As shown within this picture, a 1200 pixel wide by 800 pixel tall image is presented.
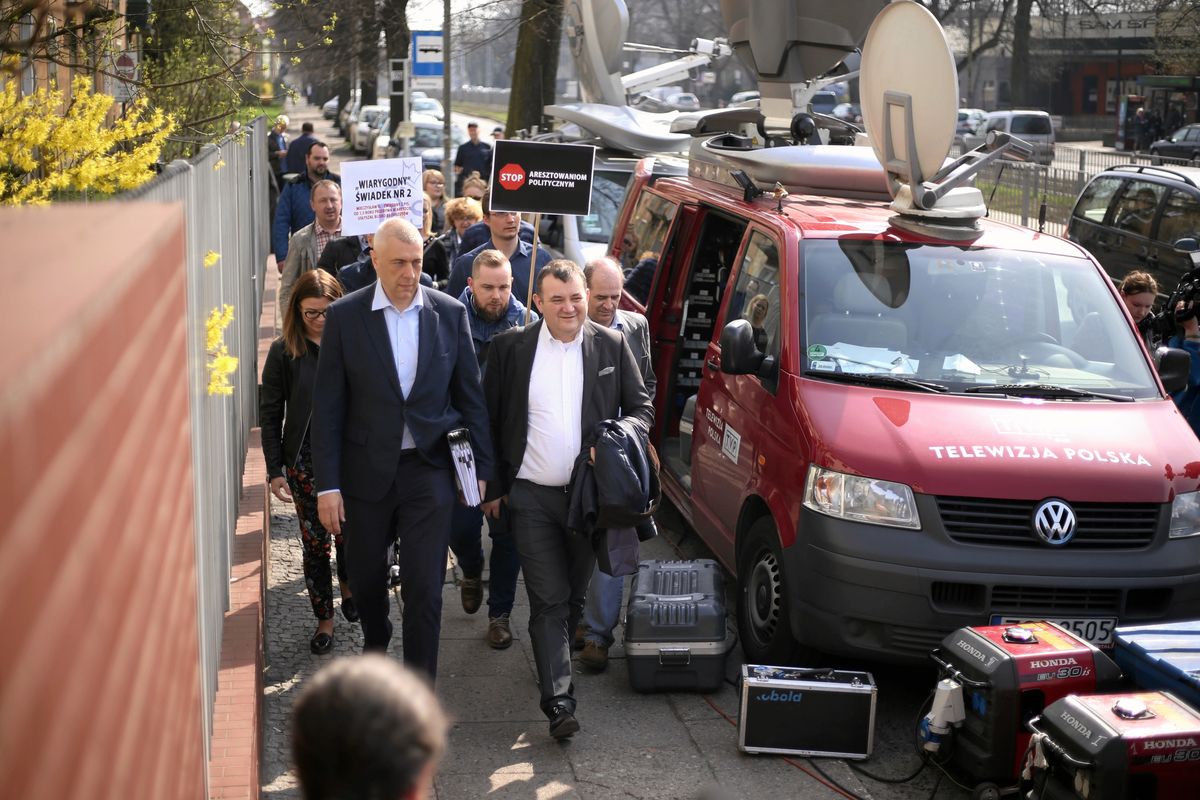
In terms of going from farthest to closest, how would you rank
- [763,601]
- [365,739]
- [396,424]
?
1. [763,601]
2. [396,424]
3. [365,739]

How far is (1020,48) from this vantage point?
58.7m

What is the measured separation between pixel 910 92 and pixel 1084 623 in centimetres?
290

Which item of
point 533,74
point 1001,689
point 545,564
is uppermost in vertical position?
point 533,74

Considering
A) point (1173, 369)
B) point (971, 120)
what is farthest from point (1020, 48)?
point (1173, 369)

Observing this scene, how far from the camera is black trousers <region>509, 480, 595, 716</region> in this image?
6.11m

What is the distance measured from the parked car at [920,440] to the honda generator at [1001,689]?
41cm

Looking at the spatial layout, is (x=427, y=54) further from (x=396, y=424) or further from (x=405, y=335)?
(x=396, y=424)

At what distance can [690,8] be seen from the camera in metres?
84.9

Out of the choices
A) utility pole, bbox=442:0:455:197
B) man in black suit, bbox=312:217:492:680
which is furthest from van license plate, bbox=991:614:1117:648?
utility pole, bbox=442:0:455:197

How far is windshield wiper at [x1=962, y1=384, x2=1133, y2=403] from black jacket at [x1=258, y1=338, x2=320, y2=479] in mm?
3012

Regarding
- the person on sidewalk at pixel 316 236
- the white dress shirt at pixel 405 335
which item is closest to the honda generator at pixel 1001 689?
the white dress shirt at pixel 405 335

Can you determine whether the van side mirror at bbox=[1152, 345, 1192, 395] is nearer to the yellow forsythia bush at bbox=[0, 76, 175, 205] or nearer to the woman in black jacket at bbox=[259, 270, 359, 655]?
the woman in black jacket at bbox=[259, 270, 359, 655]

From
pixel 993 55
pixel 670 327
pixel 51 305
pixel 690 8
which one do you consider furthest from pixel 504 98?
pixel 51 305

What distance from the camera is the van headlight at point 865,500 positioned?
5969 millimetres
